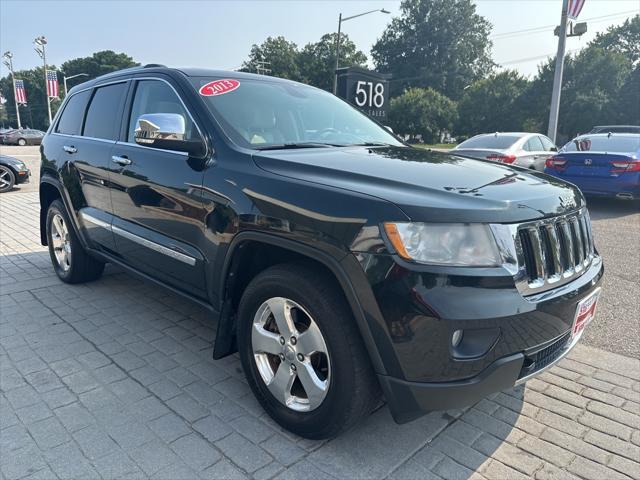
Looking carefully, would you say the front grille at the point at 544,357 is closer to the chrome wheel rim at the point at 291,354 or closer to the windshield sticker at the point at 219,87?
the chrome wheel rim at the point at 291,354

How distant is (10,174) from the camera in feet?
38.7

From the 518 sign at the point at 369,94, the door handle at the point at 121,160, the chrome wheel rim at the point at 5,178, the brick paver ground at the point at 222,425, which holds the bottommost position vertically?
the brick paver ground at the point at 222,425

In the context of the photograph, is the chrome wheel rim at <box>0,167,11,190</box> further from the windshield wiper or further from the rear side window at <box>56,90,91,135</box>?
the windshield wiper

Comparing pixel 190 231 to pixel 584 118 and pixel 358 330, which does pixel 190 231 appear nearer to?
pixel 358 330

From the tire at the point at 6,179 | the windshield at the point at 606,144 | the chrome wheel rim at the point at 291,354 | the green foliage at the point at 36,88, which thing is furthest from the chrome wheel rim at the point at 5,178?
the green foliage at the point at 36,88

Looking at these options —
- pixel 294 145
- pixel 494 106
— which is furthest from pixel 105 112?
pixel 494 106

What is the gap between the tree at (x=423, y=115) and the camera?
142 feet

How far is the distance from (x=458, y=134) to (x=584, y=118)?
12390mm

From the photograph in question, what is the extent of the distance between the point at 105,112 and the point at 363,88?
17.0 feet

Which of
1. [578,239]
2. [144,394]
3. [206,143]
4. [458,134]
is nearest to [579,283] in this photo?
[578,239]

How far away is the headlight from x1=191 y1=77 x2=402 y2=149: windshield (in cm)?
122

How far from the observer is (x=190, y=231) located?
2826mm

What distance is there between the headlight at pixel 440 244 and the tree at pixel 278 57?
76880 mm

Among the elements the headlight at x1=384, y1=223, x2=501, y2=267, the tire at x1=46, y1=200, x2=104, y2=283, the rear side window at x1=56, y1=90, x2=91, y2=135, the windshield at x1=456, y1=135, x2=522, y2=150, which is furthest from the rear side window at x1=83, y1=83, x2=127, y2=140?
the windshield at x1=456, y1=135, x2=522, y2=150
